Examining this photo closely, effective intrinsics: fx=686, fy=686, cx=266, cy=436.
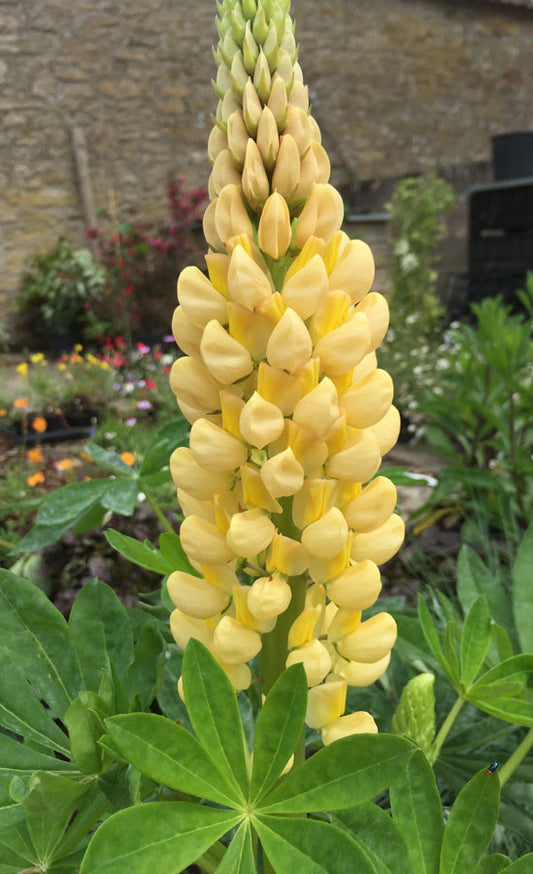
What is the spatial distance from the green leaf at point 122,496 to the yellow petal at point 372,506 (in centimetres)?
45

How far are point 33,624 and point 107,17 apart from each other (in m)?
8.63

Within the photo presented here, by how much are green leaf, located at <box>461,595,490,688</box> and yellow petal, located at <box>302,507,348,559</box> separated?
0.78 feet

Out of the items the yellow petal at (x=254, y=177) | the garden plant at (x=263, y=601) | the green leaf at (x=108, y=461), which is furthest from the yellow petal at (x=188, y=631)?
the green leaf at (x=108, y=461)

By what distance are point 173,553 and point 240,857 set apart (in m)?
0.28

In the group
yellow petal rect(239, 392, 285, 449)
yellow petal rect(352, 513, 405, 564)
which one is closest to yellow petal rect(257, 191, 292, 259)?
yellow petal rect(239, 392, 285, 449)

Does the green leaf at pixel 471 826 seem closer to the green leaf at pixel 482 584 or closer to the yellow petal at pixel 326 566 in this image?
the yellow petal at pixel 326 566

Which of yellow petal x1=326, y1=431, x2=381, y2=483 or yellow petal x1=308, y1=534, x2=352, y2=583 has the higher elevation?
yellow petal x1=326, y1=431, x2=381, y2=483

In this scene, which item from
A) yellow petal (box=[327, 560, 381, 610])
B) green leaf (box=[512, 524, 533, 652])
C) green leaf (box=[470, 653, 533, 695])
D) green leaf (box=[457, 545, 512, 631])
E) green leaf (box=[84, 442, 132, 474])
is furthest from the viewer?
green leaf (box=[84, 442, 132, 474])

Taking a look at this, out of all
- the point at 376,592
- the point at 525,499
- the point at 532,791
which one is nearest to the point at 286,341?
the point at 376,592

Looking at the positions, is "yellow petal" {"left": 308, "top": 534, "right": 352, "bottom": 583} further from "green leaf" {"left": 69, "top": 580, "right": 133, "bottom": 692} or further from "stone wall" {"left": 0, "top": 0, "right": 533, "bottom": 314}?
"stone wall" {"left": 0, "top": 0, "right": 533, "bottom": 314}

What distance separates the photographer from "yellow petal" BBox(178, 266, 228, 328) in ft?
1.58

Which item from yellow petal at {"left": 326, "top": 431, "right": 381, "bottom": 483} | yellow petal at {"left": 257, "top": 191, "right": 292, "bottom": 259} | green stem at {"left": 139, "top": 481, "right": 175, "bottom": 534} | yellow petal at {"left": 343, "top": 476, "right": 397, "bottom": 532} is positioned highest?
yellow petal at {"left": 257, "top": 191, "right": 292, "bottom": 259}

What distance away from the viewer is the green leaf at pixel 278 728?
1.42 feet

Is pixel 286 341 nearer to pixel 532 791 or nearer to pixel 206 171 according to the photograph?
pixel 532 791
